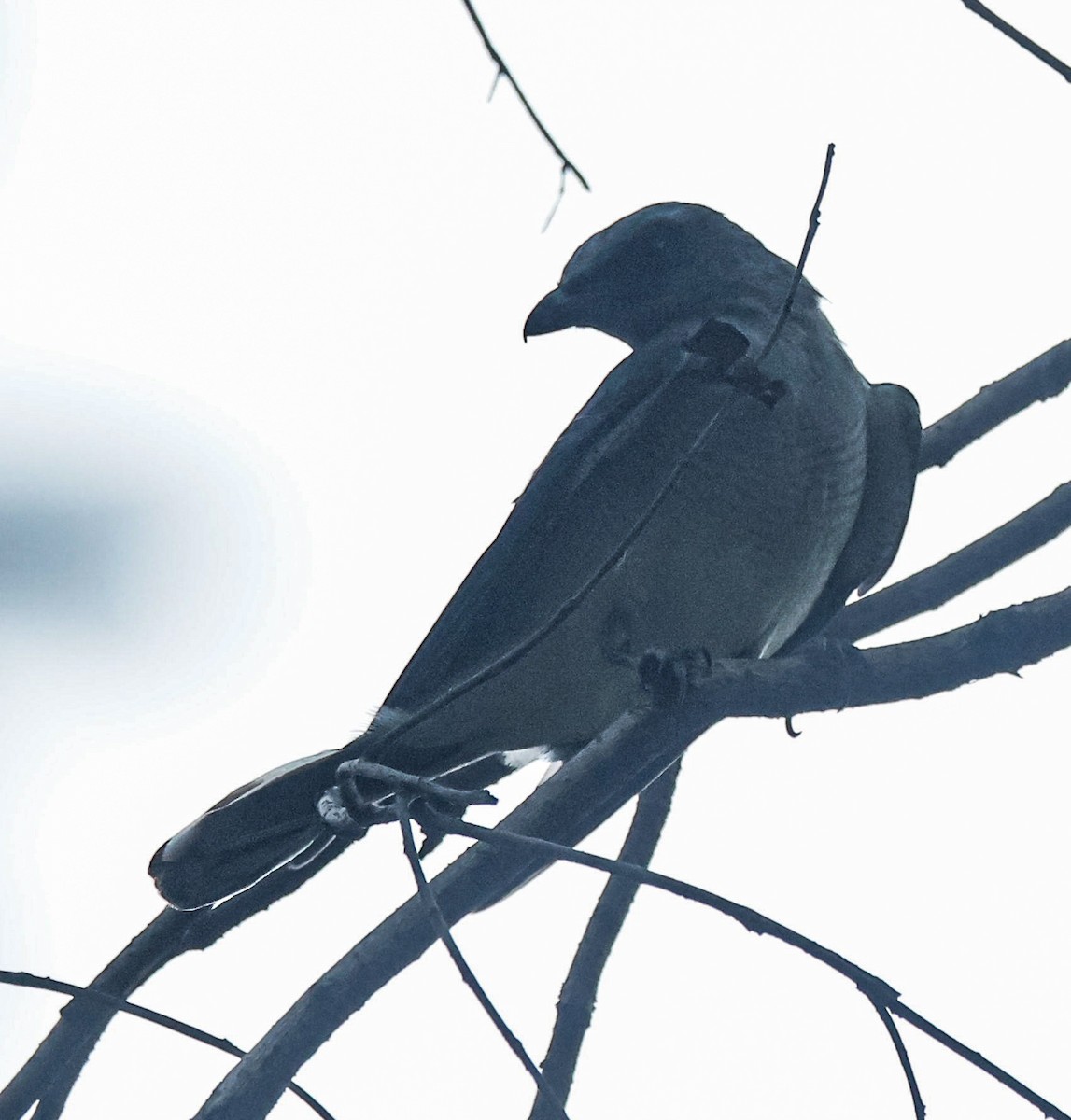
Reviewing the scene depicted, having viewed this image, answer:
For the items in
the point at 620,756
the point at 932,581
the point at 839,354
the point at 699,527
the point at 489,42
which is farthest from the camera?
the point at 839,354

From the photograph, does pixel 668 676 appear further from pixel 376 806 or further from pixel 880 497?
pixel 880 497

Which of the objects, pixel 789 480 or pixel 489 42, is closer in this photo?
pixel 489 42

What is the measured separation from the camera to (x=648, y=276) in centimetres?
547

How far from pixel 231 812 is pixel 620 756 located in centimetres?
112

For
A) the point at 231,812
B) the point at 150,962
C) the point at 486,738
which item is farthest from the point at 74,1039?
the point at 486,738

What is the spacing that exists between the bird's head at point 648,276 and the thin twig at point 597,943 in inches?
79.7

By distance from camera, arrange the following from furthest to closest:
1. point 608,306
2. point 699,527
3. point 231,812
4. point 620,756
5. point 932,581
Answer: point 608,306 < point 699,527 < point 932,581 < point 231,812 < point 620,756

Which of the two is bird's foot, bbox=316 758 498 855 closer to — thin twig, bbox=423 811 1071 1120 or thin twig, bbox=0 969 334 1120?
thin twig, bbox=423 811 1071 1120

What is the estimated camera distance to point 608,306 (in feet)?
18.0

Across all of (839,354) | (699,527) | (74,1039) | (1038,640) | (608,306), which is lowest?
(1038,640)

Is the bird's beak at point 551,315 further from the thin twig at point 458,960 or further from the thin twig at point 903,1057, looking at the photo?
the thin twig at point 903,1057

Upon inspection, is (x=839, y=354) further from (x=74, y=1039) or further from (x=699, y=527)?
(x=74, y=1039)

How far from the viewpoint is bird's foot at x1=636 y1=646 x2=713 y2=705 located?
3062 mm

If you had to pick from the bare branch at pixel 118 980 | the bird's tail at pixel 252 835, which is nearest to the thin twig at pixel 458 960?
the bare branch at pixel 118 980
